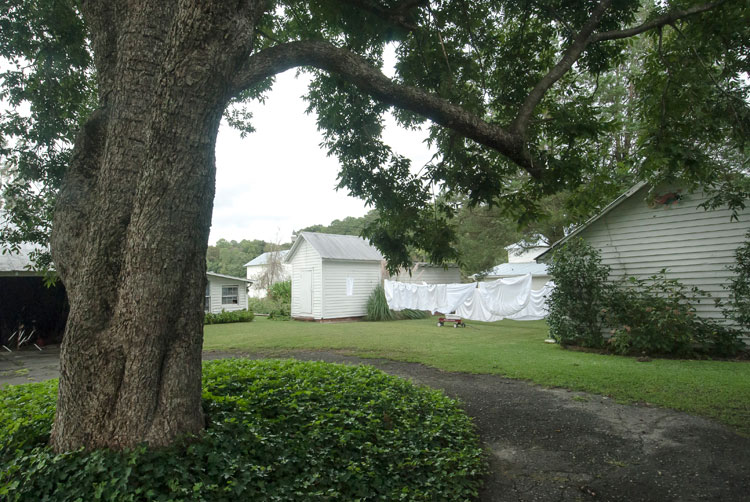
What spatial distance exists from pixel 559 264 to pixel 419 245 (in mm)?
6208

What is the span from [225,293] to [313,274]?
19.0 feet

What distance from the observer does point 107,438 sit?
2.89 metres

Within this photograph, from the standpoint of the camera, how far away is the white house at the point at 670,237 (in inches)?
349

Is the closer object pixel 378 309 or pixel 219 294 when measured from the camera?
pixel 378 309

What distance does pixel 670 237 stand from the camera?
9.55 meters

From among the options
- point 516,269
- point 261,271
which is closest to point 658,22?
point 516,269

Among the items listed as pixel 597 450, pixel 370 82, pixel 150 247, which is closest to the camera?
pixel 150 247

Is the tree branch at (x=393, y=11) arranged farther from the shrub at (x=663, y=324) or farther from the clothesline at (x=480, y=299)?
the clothesline at (x=480, y=299)

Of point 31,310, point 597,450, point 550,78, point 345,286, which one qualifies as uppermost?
point 550,78

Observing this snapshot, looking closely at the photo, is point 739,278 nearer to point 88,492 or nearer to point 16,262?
point 88,492

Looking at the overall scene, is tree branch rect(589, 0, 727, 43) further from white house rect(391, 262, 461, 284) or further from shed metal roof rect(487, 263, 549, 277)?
shed metal roof rect(487, 263, 549, 277)

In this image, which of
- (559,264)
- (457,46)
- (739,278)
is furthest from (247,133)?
(739,278)

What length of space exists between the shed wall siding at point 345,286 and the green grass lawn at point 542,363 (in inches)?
184

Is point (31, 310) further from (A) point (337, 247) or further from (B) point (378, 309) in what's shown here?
(B) point (378, 309)
